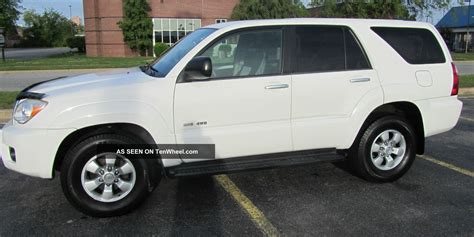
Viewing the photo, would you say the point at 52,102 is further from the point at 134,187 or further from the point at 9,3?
the point at 9,3

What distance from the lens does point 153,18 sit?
36500 mm

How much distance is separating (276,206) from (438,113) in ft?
7.66

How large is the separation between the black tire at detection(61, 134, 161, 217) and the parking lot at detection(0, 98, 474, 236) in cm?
11

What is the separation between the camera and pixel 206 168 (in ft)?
13.8

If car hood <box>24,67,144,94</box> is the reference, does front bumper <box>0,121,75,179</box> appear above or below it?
below

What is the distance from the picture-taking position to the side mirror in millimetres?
3979

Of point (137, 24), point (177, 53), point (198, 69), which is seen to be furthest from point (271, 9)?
point (198, 69)

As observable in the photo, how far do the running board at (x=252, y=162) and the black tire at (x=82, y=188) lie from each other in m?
0.25

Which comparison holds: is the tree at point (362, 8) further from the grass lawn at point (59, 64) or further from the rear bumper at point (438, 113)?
the rear bumper at point (438, 113)

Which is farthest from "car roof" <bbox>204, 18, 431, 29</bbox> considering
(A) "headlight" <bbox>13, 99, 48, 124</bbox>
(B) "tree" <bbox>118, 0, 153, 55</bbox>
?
(B) "tree" <bbox>118, 0, 153, 55</bbox>

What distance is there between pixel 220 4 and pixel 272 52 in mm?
35346

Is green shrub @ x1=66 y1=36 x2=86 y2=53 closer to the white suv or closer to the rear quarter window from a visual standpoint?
the white suv

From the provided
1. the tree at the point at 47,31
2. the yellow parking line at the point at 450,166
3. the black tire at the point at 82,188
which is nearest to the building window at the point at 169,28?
the yellow parking line at the point at 450,166

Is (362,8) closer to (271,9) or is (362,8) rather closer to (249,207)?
(271,9)
